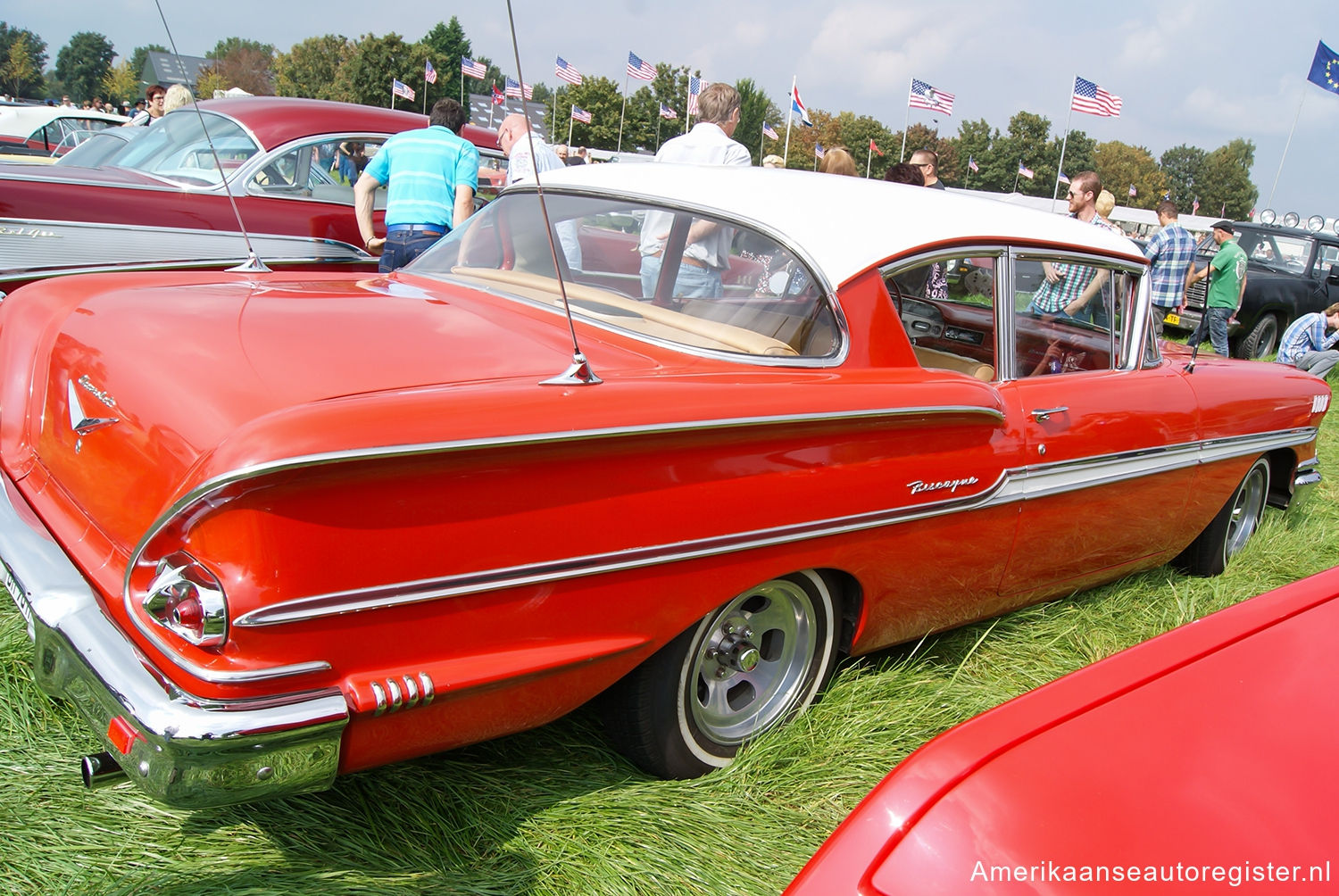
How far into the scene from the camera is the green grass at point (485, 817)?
197cm

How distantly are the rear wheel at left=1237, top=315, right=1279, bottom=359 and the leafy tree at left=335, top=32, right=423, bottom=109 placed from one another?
4812 centimetres

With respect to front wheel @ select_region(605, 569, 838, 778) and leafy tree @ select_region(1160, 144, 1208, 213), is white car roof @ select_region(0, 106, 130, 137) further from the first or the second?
leafy tree @ select_region(1160, 144, 1208, 213)

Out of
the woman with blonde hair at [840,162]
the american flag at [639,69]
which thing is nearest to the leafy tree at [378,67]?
the american flag at [639,69]

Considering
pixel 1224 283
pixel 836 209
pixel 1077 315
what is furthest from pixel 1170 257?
pixel 836 209

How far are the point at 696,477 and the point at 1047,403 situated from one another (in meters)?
1.41

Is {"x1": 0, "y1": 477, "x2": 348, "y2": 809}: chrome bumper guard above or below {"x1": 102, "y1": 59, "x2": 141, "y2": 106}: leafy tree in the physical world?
below

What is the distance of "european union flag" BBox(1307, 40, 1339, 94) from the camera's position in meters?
15.2

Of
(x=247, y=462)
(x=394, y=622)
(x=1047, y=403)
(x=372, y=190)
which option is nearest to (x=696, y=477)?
(x=394, y=622)

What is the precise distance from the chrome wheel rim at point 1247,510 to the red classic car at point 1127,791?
309 centimetres

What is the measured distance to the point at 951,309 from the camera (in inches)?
138

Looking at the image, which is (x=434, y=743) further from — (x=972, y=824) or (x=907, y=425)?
(x=907, y=425)

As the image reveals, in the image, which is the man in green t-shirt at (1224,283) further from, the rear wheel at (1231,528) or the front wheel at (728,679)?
the front wheel at (728,679)

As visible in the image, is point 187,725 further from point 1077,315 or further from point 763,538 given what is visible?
point 1077,315

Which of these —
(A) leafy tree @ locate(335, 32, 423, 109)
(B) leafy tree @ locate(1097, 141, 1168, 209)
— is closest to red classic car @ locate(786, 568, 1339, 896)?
(A) leafy tree @ locate(335, 32, 423, 109)
